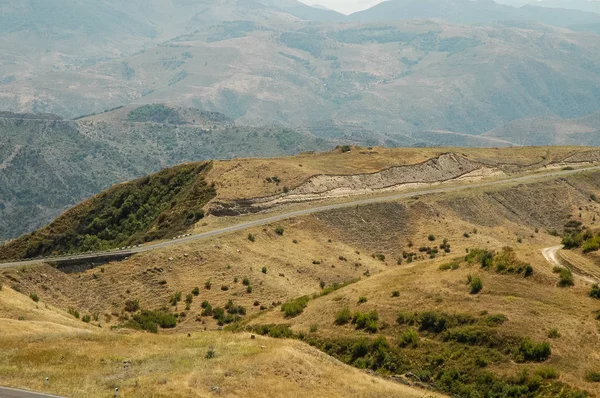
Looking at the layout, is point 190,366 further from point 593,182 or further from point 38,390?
point 593,182

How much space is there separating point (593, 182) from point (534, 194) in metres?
17.8

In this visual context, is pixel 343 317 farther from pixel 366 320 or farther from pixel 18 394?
pixel 18 394

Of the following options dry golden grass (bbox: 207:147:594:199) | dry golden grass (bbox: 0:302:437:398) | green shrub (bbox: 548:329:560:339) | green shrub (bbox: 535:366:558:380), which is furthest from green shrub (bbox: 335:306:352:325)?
dry golden grass (bbox: 207:147:594:199)

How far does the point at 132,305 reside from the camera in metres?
59.8

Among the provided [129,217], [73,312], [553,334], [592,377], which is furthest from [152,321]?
[129,217]

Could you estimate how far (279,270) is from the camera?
7138 cm

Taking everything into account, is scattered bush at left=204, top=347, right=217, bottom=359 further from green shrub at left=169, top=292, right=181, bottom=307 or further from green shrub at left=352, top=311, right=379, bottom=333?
green shrub at left=169, top=292, right=181, bottom=307

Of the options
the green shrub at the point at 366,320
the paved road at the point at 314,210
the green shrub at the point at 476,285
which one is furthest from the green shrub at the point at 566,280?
the paved road at the point at 314,210

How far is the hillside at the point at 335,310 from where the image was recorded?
3541 cm

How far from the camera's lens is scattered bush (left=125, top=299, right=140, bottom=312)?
5931 centimetres

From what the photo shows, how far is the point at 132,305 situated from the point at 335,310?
19.4 metres

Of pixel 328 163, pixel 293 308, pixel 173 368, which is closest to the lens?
pixel 173 368

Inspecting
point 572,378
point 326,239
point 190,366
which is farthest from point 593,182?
point 190,366

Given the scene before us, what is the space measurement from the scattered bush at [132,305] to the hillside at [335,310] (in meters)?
0.13
